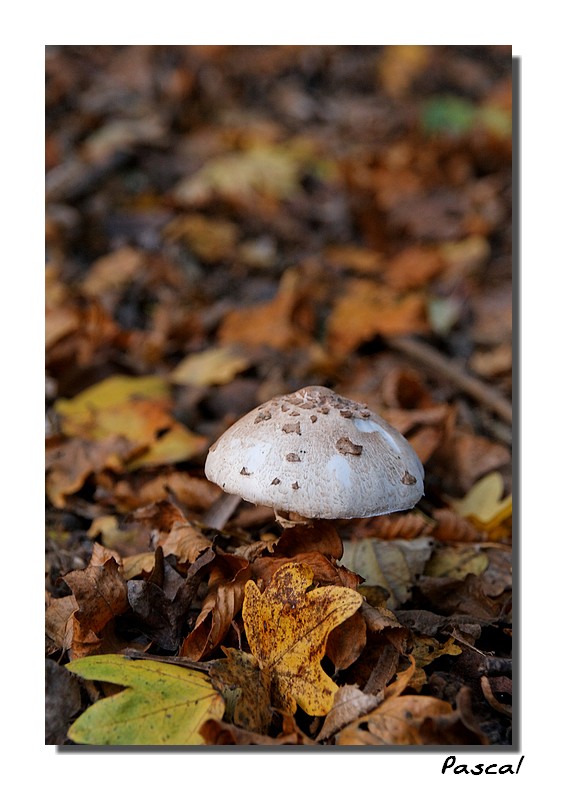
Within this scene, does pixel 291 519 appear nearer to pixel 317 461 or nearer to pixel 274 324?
pixel 317 461

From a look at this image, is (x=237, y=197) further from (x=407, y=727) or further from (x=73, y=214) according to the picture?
(x=407, y=727)

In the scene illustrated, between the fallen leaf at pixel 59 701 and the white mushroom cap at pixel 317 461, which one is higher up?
the white mushroom cap at pixel 317 461

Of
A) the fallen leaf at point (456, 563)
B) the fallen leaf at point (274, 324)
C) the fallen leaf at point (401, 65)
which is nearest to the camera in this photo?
the fallen leaf at point (456, 563)

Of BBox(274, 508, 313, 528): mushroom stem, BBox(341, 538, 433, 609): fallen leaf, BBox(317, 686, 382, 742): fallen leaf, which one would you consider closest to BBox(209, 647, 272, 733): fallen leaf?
BBox(317, 686, 382, 742): fallen leaf

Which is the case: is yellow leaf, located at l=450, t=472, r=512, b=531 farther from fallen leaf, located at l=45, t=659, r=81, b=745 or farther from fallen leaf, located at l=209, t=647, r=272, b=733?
fallen leaf, located at l=45, t=659, r=81, b=745

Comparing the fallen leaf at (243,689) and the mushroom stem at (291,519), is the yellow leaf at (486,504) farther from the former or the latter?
the fallen leaf at (243,689)

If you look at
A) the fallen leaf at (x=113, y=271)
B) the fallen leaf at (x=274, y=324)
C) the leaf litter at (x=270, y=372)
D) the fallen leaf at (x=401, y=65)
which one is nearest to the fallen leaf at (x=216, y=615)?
the leaf litter at (x=270, y=372)

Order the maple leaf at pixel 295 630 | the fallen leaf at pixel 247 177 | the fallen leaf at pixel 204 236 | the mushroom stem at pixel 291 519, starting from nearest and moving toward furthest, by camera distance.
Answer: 1. the maple leaf at pixel 295 630
2. the mushroom stem at pixel 291 519
3. the fallen leaf at pixel 204 236
4. the fallen leaf at pixel 247 177
